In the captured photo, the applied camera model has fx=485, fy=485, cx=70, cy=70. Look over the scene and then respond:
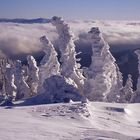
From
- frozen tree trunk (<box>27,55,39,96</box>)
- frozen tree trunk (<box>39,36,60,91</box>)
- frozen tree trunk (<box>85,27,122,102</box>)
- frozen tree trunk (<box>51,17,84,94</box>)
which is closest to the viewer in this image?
frozen tree trunk (<box>85,27,122,102</box>)

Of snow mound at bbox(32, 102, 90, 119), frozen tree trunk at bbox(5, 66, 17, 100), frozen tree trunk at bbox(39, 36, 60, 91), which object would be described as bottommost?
frozen tree trunk at bbox(5, 66, 17, 100)

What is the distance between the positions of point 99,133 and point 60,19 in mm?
18494

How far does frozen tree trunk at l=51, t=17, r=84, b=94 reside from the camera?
36.4 m

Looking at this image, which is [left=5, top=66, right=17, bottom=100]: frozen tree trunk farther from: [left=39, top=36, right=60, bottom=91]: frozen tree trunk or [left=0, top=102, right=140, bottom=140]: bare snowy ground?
[left=0, top=102, right=140, bottom=140]: bare snowy ground

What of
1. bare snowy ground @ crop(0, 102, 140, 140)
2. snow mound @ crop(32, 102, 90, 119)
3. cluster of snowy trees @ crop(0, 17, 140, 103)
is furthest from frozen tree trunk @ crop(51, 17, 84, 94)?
snow mound @ crop(32, 102, 90, 119)

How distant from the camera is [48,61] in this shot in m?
39.0

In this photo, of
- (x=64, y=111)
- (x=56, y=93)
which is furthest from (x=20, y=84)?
(x=64, y=111)

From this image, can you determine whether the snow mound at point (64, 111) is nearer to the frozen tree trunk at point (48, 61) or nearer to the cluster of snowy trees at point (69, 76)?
the cluster of snowy trees at point (69, 76)

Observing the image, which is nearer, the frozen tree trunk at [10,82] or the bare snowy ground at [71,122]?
the bare snowy ground at [71,122]

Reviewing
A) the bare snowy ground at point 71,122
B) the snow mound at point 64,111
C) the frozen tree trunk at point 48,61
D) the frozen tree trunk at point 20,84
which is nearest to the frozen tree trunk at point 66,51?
the frozen tree trunk at point 48,61

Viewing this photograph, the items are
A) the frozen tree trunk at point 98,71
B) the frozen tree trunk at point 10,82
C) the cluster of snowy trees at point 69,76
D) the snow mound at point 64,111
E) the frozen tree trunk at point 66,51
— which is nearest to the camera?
the snow mound at point 64,111

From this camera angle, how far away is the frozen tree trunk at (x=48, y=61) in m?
38.8

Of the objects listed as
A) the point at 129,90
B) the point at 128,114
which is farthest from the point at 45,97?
the point at 129,90

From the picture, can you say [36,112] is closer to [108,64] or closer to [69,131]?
[69,131]
